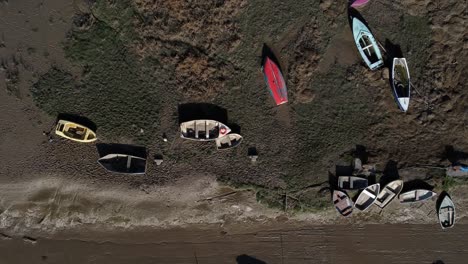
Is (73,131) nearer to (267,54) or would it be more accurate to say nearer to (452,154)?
(267,54)

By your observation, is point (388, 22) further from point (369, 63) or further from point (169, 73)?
point (169, 73)

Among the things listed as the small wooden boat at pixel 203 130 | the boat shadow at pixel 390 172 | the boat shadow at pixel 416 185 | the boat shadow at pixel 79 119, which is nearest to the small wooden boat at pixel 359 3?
the boat shadow at pixel 390 172

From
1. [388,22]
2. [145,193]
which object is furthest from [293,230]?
[388,22]

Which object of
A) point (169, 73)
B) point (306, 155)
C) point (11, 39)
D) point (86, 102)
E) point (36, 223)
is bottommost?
point (36, 223)

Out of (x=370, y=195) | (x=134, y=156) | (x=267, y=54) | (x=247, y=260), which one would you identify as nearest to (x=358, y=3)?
(x=267, y=54)

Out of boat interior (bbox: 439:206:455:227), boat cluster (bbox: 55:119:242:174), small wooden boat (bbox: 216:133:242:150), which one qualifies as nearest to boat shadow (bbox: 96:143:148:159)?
boat cluster (bbox: 55:119:242:174)

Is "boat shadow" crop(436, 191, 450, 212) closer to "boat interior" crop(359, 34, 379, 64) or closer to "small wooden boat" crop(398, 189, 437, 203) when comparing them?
"small wooden boat" crop(398, 189, 437, 203)

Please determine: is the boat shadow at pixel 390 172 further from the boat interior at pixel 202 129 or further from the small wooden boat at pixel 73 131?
the small wooden boat at pixel 73 131
